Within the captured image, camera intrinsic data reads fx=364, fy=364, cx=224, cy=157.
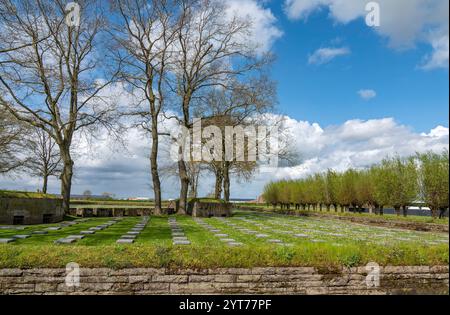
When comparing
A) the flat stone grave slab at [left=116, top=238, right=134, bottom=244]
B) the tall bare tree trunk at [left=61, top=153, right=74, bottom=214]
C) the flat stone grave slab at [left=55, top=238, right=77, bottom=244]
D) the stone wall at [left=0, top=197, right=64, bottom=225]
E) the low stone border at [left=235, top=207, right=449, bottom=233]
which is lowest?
the low stone border at [left=235, top=207, right=449, bottom=233]

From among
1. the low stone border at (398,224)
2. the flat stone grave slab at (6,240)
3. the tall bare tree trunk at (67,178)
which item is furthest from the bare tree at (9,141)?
the low stone border at (398,224)

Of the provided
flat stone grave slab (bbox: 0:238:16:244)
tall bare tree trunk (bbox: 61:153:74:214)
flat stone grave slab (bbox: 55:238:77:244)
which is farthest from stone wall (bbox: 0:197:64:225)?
flat stone grave slab (bbox: 55:238:77:244)

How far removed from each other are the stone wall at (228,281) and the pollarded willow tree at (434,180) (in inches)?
480

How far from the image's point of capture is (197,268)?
7402 millimetres

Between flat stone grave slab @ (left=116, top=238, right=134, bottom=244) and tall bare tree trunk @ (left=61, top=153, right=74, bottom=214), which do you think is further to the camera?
tall bare tree trunk @ (left=61, top=153, right=74, bottom=214)

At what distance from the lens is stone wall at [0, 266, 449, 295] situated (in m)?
7.02

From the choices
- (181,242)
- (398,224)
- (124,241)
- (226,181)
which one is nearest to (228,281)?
(181,242)

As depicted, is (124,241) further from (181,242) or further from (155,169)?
(155,169)

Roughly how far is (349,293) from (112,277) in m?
4.82

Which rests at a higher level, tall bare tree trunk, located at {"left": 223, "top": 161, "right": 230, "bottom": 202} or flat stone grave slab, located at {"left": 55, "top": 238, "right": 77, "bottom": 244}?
tall bare tree trunk, located at {"left": 223, "top": 161, "right": 230, "bottom": 202}

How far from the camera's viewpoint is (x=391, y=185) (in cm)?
2325

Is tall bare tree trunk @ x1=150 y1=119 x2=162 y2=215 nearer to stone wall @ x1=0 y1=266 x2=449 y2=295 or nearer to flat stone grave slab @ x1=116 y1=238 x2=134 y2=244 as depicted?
flat stone grave slab @ x1=116 y1=238 x2=134 y2=244

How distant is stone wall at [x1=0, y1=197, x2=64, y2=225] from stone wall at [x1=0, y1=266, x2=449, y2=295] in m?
7.75

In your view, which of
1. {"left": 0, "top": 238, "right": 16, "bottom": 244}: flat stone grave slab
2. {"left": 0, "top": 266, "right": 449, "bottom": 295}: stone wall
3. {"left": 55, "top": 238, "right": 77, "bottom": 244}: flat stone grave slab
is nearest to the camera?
{"left": 0, "top": 266, "right": 449, "bottom": 295}: stone wall
